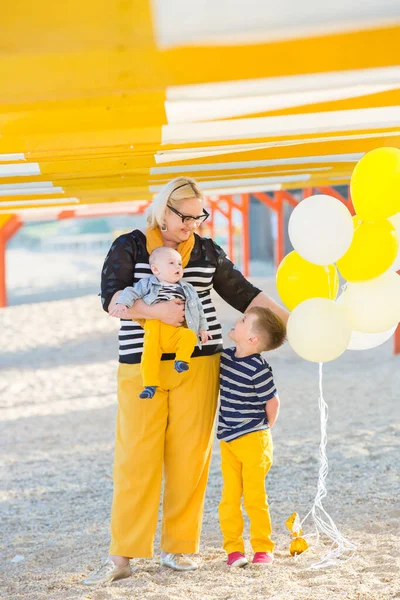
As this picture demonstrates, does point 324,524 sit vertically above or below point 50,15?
below

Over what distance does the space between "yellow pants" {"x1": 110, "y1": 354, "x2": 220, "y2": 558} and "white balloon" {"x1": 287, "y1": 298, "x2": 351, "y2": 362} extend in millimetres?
363

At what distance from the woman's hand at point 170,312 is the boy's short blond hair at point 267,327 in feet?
0.93

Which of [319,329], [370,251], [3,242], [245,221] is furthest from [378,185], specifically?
[245,221]

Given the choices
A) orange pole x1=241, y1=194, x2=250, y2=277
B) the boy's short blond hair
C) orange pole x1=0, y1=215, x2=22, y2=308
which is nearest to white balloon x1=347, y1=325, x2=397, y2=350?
the boy's short blond hair

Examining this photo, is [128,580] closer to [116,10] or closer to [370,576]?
[370,576]

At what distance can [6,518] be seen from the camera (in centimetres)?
382

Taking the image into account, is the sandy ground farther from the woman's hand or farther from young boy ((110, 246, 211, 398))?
the woman's hand

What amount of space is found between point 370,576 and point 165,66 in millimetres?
1925

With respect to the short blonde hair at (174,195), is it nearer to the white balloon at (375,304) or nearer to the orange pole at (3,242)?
the white balloon at (375,304)

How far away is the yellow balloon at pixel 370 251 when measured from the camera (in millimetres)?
2631

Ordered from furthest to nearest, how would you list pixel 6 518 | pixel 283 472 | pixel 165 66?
1. pixel 283 472
2. pixel 6 518
3. pixel 165 66

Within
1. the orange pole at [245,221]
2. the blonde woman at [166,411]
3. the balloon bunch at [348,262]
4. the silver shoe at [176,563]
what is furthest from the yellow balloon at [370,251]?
the orange pole at [245,221]

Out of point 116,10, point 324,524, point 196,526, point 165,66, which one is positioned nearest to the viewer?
point 116,10

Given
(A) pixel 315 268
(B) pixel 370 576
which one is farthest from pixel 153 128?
→ (B) pixel 370 576
